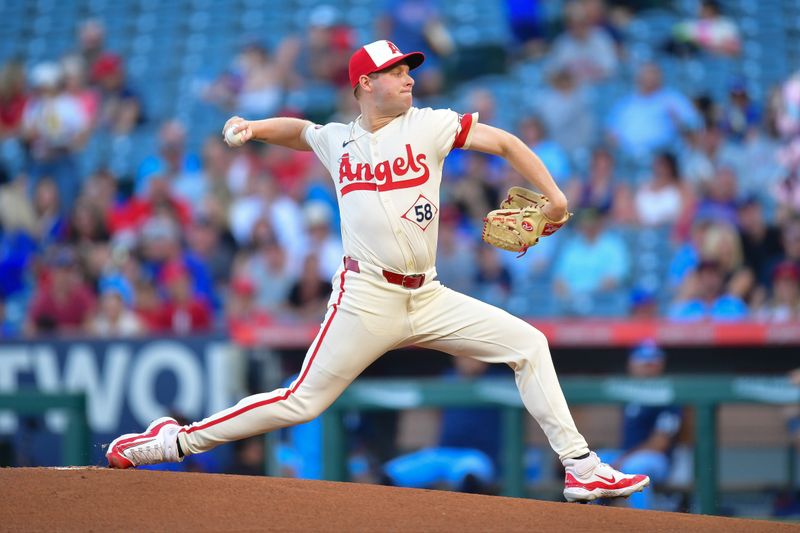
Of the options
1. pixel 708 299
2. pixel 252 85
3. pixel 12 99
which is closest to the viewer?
pixel 708 299

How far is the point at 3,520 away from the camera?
169 inches

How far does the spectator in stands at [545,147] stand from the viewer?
9.65m

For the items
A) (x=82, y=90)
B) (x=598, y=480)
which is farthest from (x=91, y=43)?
(x=598, y=480)

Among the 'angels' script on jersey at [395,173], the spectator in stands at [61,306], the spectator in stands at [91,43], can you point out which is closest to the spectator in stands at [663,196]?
the spectator in stands at [61,306]

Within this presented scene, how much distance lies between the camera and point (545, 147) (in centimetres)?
979

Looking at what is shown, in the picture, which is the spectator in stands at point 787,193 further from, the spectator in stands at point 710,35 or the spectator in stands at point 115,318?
the spectator in stands at point 115,318

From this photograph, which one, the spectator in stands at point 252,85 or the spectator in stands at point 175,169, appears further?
the spectator in stands at point 252,85

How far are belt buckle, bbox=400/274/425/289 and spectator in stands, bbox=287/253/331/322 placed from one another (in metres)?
4.06

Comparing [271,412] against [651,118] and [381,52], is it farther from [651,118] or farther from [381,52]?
[651,118]

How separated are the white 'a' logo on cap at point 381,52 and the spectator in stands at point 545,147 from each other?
514cm

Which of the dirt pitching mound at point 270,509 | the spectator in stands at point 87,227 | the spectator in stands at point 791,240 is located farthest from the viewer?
the spectator in stands at point 87,227

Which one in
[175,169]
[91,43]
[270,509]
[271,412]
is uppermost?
[91,43]

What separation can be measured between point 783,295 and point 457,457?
2439 mm

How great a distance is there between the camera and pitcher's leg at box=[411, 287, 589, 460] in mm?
4594
